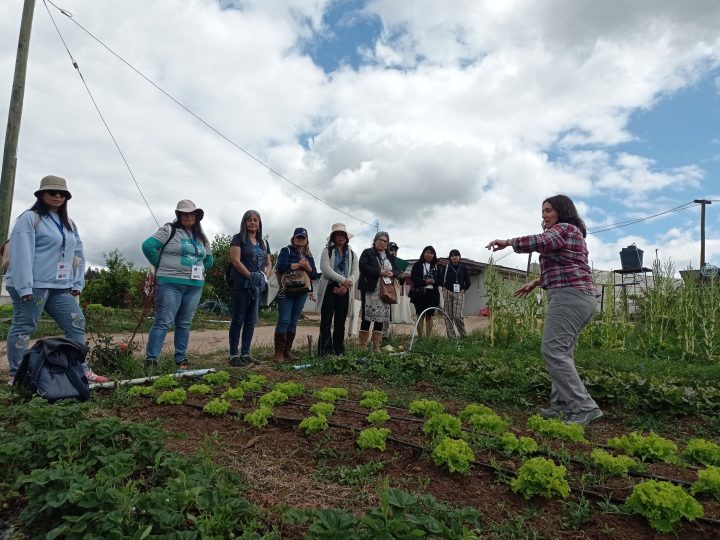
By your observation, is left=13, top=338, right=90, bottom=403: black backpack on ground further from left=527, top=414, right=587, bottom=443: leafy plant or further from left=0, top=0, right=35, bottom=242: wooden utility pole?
left=0, top=0, right=35, bottom=242: wooden utility pole

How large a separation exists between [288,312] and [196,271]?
1.53 meters

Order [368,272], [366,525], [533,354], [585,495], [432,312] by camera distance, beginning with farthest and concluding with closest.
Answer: [432,312], [533,354], [368,272], [585,495], [366,525]

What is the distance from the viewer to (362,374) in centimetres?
589

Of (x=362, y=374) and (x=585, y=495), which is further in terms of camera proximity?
(x=362, y=374)

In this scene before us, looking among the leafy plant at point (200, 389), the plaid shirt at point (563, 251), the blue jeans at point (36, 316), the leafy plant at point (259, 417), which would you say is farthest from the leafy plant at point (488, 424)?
the blue jeans at point (36, 316)

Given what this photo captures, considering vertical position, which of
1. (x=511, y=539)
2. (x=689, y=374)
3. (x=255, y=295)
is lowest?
(x=511, y=539)

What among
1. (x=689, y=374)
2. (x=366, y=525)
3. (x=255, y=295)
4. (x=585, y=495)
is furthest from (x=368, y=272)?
(x=366, y=525)

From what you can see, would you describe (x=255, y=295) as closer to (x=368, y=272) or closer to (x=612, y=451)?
(x=368, y=272)

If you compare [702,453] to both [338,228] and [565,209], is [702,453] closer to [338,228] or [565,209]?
[565,209]

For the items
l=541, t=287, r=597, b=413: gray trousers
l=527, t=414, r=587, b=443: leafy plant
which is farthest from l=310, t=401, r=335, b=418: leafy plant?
l=541, t=287, r=597, b=413: gray trousers

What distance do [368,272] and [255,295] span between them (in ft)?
6.23

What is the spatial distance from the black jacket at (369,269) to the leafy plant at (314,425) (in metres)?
4.20

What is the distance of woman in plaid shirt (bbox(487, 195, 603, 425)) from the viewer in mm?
3961

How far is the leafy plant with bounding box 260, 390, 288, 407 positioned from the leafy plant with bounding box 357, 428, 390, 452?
1.14 metres
